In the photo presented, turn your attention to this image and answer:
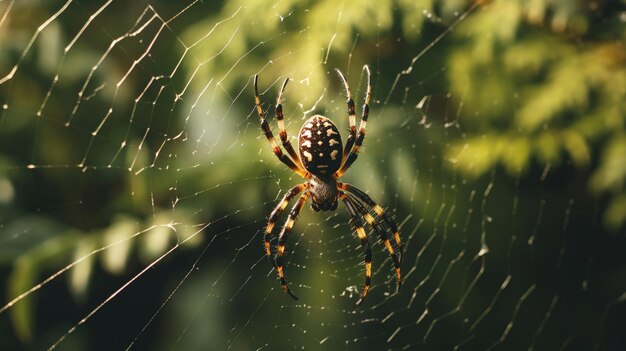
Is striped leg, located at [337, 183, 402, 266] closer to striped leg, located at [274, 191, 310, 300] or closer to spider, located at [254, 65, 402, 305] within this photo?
spider, located at [254, 65, 402, 305]

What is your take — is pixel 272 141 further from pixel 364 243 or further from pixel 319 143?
pixel 364 243

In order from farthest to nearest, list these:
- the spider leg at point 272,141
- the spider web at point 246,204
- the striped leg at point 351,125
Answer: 1. the spider web at point 246,204
2. the striped leg at point 351,125
3. the spider leg at point 272,141

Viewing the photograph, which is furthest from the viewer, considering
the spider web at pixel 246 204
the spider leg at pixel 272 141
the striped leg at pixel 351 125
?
the spider web at pixel 246 204

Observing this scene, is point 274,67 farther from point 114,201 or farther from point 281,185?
point 114,201

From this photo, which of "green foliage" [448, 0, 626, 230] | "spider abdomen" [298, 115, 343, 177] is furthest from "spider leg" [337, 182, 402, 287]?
"green foliage" [448, 0, 626, 230]

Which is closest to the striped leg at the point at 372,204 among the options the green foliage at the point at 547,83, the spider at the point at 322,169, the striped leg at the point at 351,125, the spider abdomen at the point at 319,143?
the spider at the point at 322,169

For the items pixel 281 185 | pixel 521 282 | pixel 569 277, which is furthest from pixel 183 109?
pixel 569 277

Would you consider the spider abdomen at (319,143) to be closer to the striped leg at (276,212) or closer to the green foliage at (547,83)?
the striped leg at (276,212)
